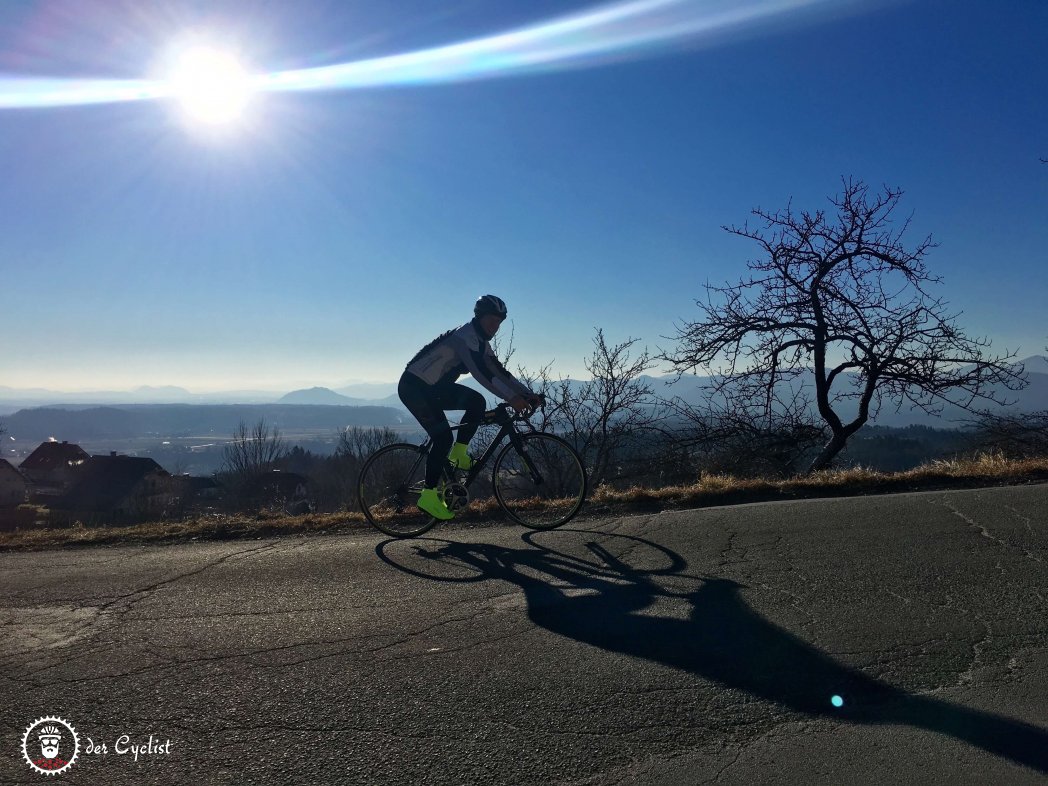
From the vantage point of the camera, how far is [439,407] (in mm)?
5668

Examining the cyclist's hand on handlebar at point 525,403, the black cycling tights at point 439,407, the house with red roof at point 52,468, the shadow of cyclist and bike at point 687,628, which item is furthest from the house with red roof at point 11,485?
the shadow of cyclist and bike at point 687,628

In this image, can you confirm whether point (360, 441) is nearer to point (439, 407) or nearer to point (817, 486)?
point (439, 407)

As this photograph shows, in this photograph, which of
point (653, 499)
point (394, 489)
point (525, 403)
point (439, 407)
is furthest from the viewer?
point (653, 499)

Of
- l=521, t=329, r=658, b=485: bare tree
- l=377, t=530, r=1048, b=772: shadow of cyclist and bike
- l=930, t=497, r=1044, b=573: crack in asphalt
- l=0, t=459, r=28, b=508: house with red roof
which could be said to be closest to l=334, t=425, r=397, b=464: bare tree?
l=521, t=329, r=658, b=485: bare tree

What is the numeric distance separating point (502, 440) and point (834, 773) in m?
4.00

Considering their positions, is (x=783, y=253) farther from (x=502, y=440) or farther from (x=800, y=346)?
(x=502, y=440)

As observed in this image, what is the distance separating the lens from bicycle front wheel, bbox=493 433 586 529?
560 cm

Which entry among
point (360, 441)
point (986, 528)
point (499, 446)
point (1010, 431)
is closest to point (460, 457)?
point (499, 446)

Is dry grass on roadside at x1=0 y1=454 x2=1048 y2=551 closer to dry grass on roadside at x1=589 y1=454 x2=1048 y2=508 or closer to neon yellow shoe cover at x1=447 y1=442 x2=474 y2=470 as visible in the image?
dry grass on roadside at x1=589 y1=454 x2=1048 y2=508

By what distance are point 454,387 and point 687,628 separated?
3.14 m

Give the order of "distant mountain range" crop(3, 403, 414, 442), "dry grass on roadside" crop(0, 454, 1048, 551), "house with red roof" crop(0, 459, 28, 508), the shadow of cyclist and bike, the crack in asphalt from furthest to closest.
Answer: "distant mountain range" crop(3, 403, 414, 442), "house with red roof" crop(0, 459, 28, 508), "dry grass on roadside" crop(0, 454, 1048, 551), the crack in asphalt, the shadow of cyclist and bike

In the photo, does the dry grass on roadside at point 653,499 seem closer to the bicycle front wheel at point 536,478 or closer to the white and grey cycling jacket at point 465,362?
the bicycle front wheel at point 536,478

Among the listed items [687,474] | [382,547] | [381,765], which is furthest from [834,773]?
[687,474]

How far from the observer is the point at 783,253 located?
1034 centimetres
